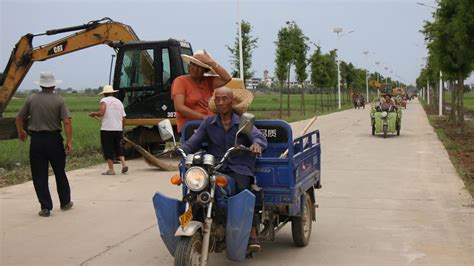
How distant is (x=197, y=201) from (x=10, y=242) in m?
2.86

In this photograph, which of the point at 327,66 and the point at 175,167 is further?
the point at 327,66

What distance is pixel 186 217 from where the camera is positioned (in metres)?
4.86

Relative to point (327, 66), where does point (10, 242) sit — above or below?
below

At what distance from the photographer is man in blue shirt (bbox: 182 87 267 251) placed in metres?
5.36

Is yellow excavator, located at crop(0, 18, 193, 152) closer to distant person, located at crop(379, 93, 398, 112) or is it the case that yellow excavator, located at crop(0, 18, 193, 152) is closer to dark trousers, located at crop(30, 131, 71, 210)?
dark trousers, located at crop(30, 131, 71, 210)

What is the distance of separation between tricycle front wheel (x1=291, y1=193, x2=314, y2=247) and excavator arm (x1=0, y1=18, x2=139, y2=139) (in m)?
10.0

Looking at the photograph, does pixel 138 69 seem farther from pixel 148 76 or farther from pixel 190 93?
pixel 190 93

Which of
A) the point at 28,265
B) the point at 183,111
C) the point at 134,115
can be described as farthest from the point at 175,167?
the point at 28,265

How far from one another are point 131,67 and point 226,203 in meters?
9.67

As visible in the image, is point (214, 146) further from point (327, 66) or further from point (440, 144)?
point (327, 66)

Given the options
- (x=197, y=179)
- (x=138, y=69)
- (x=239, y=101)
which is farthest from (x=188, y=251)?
(x=138, y=69)

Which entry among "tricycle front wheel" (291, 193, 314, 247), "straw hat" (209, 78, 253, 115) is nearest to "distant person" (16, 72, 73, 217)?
"straw hat" (209, 78, 253, 115)

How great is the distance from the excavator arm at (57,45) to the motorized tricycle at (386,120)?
30.5ft

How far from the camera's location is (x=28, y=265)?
581cm
